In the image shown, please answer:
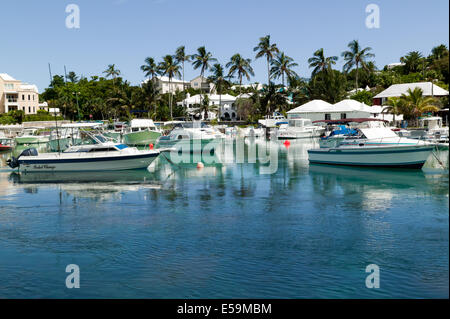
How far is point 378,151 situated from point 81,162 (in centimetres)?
2121

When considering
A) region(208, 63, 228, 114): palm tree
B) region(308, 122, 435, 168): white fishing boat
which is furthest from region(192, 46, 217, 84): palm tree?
region(308, 122, 435, 168): white fishing boat

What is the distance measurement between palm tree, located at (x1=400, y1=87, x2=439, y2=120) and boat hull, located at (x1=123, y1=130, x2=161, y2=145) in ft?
120

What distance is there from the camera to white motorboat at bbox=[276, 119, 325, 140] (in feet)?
215

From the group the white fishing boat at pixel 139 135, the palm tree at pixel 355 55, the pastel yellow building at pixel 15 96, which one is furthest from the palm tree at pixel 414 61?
the pastel yellow building at pixel 15 96

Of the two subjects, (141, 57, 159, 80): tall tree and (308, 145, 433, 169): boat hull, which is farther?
(141, 57, 159, 80): tall tree

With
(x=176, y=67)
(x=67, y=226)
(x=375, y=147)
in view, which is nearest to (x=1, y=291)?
(x=67, y=226)

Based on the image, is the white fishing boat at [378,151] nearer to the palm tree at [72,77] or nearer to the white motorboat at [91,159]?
the white motorboat at [91,159]

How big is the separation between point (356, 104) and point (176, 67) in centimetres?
4520

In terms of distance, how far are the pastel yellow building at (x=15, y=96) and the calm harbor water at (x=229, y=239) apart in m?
97.7

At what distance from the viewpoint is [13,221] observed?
1831cm

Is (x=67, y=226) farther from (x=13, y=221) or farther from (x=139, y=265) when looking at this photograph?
(x=139, y=265)

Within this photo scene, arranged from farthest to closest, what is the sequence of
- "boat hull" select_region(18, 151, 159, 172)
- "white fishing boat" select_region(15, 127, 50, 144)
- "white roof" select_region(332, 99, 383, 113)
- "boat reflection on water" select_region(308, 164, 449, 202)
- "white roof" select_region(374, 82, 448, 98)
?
"white roof" select_region(374, 82, 448, 98), "white roof" select_region(332, 99, 383, 113), "white fishing boat" select_region(15, 127, 50, 144), "boat hull" select_region(18, 151, 159, 172), "boat reflection on water" select_region(308, 164, 449, 202)

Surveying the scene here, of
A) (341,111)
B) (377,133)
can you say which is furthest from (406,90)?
(377,133)

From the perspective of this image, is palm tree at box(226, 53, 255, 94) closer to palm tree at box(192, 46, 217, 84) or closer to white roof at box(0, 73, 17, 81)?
palm tree at box(192, 46, 217, 84)
